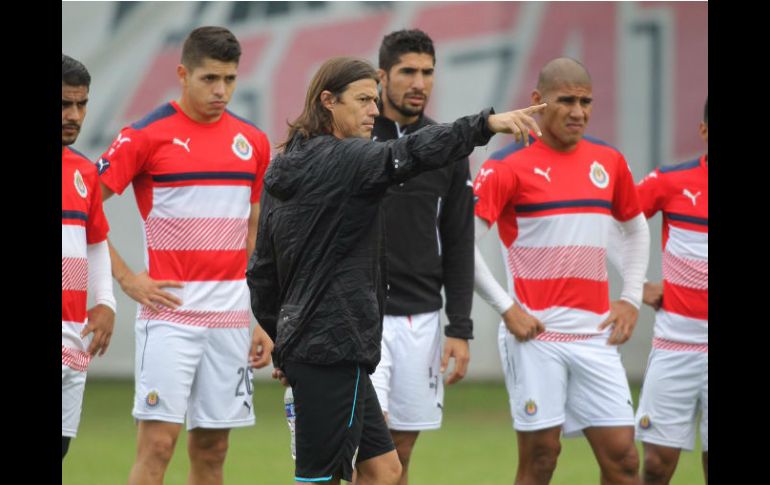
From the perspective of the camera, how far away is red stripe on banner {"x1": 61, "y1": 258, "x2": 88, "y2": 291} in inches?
219

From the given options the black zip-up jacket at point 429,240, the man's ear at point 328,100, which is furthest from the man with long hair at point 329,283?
the black zip-up jacket at point 429,240

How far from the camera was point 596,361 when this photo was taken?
6.37 m

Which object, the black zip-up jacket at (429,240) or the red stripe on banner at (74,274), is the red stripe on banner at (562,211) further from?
the red stripe on banner at (74,274)

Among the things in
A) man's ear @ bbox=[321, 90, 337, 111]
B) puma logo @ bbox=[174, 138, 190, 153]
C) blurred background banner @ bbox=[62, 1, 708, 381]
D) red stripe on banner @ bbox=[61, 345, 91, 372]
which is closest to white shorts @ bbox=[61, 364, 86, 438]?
red stripe on banner @ bbox=[61, 345, 91, 372]

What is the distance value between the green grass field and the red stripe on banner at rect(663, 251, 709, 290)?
5.42 ft

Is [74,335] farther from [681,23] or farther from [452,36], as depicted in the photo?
[681,23]

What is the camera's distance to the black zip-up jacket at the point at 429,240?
617cm

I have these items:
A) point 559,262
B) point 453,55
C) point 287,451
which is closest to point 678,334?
point 559,262

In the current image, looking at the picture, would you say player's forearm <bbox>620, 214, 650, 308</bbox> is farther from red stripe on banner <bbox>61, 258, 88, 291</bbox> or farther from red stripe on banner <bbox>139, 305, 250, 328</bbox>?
red stripe on banner <bbox>61, 258, 88, 291</bbox>

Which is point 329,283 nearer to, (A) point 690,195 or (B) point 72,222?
(B) point 72,222

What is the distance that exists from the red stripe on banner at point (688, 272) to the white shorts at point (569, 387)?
0.79m

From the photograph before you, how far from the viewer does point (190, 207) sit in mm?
6246

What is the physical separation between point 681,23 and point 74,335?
8.23 m

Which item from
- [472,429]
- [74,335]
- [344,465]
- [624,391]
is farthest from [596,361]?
[472,429]
